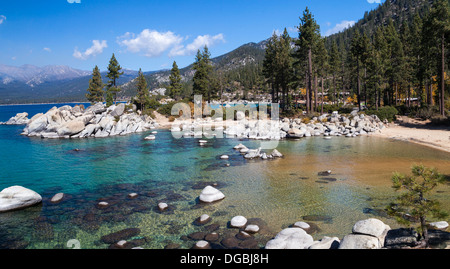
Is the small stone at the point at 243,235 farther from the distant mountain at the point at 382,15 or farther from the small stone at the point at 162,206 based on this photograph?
the distant mountain at the point at 382,15

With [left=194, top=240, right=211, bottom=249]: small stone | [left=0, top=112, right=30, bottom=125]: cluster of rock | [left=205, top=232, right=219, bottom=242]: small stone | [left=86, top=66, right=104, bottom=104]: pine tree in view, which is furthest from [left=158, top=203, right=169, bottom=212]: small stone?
[left=0, top=112, right=30, bottom=125]: cluster of rock

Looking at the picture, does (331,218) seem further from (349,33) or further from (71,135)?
(349,33)

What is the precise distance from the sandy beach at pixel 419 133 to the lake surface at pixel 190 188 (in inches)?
80.3

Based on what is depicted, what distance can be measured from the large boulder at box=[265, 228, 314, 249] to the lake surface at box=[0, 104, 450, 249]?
98 centimetres

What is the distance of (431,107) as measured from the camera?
3800 cm

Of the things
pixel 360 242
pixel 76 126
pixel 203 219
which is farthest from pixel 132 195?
pixel 76 126

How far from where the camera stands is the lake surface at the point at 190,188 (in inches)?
442

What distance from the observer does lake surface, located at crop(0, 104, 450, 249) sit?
36.8 ft

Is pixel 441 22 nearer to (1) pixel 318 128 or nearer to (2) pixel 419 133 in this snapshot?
(2) pixel 419 133

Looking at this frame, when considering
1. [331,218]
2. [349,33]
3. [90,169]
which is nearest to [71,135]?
[90,169]

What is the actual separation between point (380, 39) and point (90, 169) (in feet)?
177

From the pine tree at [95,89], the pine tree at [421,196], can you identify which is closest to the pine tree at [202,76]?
the pine tree at [95,89]

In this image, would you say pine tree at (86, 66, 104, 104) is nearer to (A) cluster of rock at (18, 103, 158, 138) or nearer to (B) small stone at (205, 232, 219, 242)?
(A) cluster of rock at (18, 103, 158, 138)
